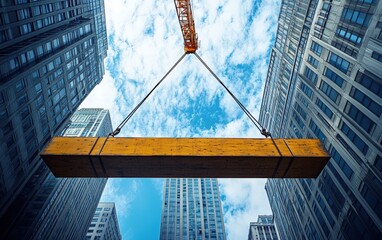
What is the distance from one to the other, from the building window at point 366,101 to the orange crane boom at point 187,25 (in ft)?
57.2

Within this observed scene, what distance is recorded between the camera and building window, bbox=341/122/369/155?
73.1 feet

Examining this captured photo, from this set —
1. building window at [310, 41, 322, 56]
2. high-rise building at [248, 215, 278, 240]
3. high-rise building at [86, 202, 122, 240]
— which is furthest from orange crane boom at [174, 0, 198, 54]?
high-rise building at [248, 215, 278, 240]

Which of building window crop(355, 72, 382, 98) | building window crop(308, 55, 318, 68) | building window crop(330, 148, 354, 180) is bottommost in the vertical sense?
building window crop(330, 148, 354, 180)

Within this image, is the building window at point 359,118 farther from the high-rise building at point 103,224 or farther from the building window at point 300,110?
the high-rise building at point 103,224

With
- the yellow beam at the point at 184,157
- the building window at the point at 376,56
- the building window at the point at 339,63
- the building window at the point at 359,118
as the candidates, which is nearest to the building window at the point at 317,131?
the building window at the point at 359,118

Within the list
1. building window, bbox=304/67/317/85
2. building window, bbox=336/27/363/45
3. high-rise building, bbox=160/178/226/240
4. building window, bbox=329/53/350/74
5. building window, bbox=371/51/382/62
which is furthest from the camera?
high-rise building, bbox=160/178/226/240

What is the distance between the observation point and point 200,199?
115 meters

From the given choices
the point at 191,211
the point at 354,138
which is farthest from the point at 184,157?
the point at 191,211

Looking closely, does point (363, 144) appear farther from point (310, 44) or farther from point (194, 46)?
point (194, 46)

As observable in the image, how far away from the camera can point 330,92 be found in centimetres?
2853

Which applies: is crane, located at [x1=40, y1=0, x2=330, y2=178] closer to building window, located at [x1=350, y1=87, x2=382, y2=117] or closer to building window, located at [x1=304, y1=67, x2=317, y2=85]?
building window, located at [x1=350, y1=87, x2=382, y2=117]

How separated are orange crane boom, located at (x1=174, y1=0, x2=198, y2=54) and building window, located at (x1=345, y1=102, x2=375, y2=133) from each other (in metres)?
17.7

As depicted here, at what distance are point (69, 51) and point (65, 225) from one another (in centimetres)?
3787

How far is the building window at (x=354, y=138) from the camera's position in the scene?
22.3 meters
